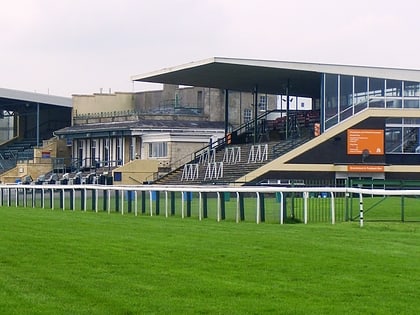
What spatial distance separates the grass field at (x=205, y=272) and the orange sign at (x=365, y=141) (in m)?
32.8

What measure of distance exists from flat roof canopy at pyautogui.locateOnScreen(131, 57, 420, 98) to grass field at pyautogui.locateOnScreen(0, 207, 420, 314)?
3446cm

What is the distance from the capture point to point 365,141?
5319 cm

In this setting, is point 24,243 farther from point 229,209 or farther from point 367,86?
point 367,86

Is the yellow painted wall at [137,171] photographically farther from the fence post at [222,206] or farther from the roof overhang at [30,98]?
the fence post at [222,206]

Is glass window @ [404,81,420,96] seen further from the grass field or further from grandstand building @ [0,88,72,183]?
the grass field

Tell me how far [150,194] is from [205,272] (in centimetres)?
1886

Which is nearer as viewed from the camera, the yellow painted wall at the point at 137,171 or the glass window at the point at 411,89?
the glass window at the point at 411,89

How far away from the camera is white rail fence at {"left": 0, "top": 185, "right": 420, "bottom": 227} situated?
2553 cm

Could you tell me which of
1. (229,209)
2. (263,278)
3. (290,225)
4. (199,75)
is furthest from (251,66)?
(263,278)

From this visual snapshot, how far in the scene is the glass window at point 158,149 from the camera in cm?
6750

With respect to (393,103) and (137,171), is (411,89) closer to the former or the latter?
(393,103)

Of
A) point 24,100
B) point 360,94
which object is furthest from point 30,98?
point 360,94

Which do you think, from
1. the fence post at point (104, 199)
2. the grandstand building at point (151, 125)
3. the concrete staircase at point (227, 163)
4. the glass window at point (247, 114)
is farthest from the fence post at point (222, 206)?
the glass window at point (247, 114)

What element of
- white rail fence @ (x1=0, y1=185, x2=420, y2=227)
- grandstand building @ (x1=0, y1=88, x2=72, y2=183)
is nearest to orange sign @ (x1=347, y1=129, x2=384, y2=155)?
white rail fence @ (x1=0, y1=185, x2=420, y2=227)
